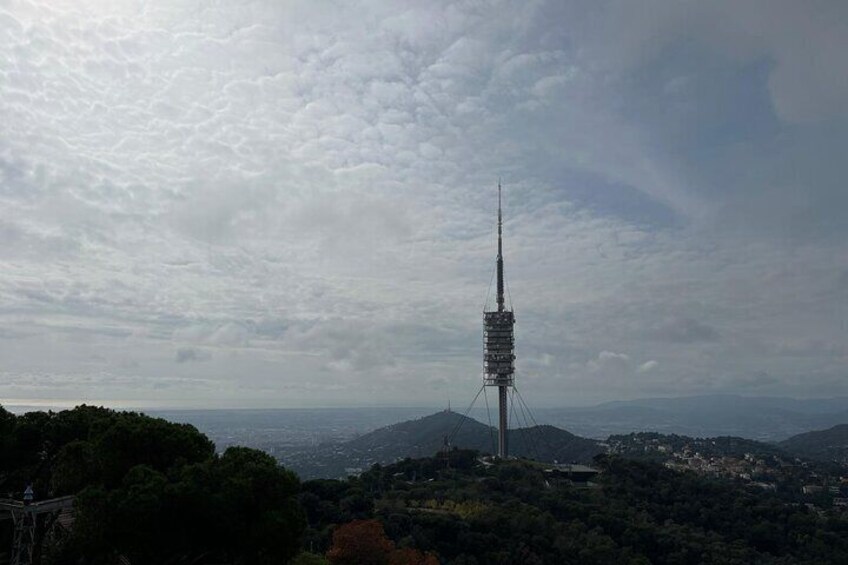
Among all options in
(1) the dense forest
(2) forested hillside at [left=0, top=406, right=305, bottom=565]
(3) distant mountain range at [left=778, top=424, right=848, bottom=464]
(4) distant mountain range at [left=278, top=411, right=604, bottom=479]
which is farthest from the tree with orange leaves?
(3) distant mountain range at [left=778, top=424, right=848, bottom=464]

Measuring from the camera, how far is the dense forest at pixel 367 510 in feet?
56.7

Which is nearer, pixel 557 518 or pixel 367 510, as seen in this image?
pixel 367 510

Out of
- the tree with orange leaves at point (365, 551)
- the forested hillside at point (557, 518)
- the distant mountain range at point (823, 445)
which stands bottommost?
the distant mountain range at point (823, 445)

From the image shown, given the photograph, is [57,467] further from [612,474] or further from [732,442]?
[732,442]

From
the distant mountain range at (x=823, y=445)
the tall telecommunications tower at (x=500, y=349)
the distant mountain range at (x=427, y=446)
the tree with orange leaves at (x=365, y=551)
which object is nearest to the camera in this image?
the tree with orange leaves at (x=365, y=551)

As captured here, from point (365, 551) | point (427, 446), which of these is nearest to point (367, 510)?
point (365, 551)

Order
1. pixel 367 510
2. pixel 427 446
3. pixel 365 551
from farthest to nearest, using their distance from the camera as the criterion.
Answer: pixel 427 446
pixel 367 510
pixel 365 551

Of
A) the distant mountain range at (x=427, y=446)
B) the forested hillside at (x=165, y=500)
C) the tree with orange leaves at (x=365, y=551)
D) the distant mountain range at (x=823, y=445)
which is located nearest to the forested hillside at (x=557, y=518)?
the tree with orange leaves at (x=365, y=551)

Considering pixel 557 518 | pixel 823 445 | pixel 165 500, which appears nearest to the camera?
pixel 165 500

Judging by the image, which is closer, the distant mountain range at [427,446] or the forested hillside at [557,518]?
the forested hillside at [557,518]

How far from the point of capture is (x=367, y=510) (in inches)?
1572

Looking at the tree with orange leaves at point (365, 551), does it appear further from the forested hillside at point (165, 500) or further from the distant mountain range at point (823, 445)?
the distant mountain range at point (823, 445)

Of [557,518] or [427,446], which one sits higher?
[557,518]

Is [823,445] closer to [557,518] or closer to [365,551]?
[557,518]
